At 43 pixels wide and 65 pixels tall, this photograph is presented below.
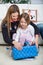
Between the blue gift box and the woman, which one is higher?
the woman

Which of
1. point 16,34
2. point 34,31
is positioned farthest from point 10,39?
point 34,31

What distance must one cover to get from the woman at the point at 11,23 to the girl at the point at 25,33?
0.03 metres

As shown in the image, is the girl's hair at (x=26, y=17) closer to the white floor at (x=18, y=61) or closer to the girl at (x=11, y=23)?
the girl at (x=11, y=23)

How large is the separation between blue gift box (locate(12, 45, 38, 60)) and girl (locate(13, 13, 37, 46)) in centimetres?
3

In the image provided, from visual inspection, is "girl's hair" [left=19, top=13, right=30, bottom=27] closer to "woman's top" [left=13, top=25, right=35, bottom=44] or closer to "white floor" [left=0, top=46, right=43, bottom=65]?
"woman's top" [left=13, top=25, right=35, bottom=44]

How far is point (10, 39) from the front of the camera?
47.6 inches

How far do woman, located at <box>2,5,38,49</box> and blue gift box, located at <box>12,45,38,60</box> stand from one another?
3 cm

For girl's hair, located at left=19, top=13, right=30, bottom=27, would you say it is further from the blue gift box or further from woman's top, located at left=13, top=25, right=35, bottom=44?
the blue gift box

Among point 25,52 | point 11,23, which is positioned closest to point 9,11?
point 11,23

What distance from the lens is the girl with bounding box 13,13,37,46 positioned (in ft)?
3.94

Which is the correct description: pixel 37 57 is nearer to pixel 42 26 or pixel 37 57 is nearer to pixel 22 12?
pixel 42 26

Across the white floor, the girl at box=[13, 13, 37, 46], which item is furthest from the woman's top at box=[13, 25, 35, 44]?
the white floor

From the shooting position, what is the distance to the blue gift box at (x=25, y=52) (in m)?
1.22

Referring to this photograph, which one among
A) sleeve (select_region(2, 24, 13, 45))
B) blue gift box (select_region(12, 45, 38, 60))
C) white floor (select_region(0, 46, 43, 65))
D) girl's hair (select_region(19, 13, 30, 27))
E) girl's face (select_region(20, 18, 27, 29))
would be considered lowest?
white floor (select_region(0, 46, 43, 65))
